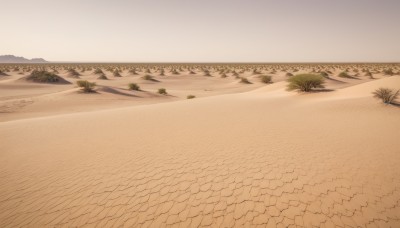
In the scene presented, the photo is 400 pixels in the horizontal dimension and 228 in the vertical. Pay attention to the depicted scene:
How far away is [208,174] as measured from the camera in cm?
401

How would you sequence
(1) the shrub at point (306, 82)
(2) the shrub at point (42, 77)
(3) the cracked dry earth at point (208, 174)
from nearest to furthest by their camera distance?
(3) the cracked dry earth at point (208, 174) → (1) the shrub at point (306, 82) → (2) the shrub at point (42, 77)

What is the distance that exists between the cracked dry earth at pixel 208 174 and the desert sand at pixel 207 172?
0.02m

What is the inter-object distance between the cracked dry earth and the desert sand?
0.06 feet

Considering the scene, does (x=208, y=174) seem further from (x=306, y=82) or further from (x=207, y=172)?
(x=306, y=82)

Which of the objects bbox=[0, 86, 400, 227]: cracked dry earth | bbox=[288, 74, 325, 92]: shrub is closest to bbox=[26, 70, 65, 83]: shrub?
bbox=[0, 86, 400, 227]: cracked dry earth

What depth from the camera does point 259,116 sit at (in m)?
8.15

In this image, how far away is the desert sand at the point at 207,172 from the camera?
3088 millimetres

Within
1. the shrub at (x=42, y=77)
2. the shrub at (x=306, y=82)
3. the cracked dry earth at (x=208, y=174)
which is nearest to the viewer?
the cracked dry earth at (x=208, y=174)

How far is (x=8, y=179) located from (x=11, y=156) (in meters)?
1.41

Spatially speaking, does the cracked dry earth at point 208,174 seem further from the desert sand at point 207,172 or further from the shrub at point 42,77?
the shrub at point 42,77

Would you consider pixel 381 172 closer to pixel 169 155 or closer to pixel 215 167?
pixel 215 167

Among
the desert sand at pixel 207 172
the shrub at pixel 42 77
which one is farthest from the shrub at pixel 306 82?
the shrub at pixel 42 77

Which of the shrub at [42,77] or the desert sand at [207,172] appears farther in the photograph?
the shrub at [42,77]

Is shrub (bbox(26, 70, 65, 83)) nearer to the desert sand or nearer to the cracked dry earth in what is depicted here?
the desert sand
